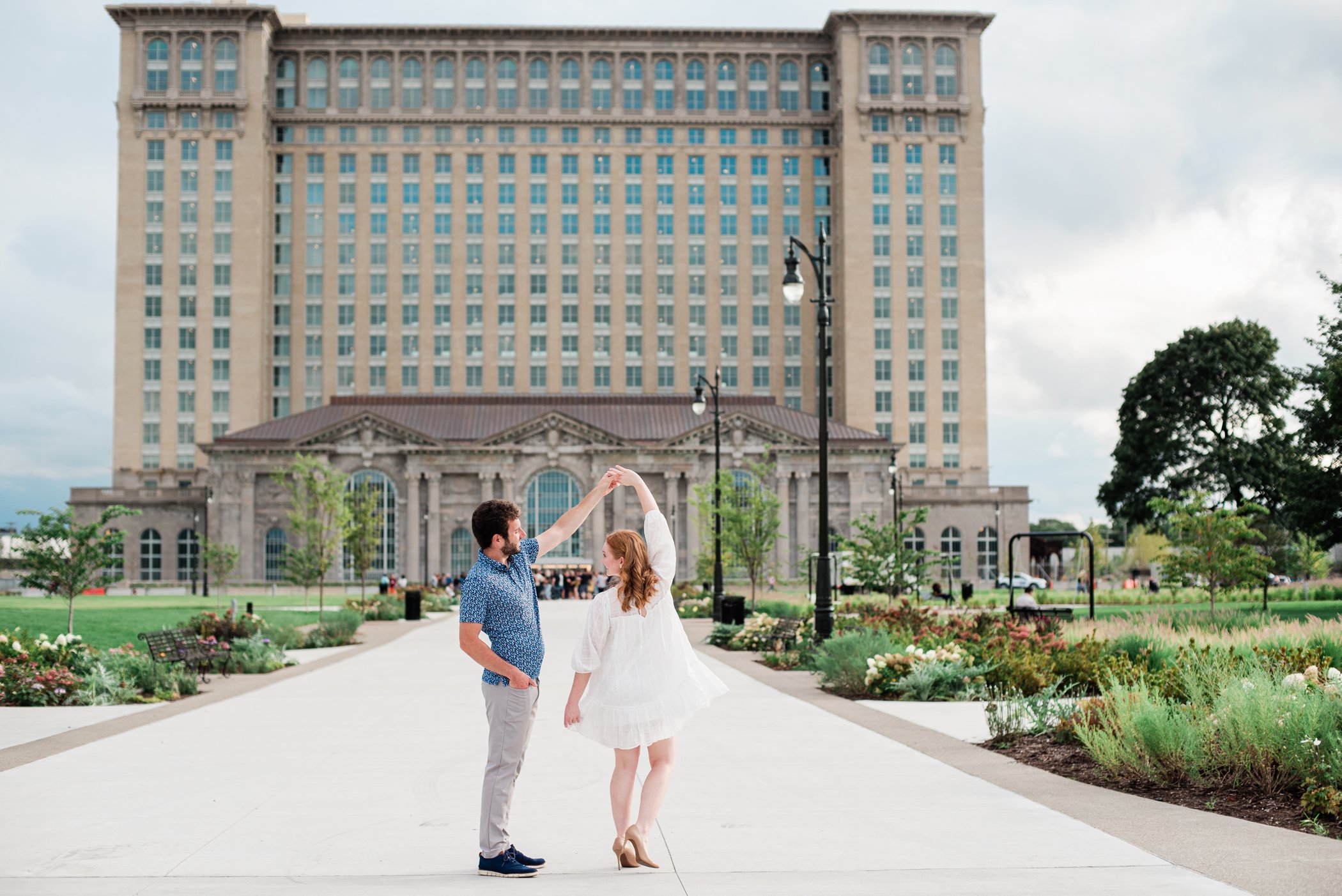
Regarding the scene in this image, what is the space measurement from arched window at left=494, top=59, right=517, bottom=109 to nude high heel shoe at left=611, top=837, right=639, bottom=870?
104655 millimetres

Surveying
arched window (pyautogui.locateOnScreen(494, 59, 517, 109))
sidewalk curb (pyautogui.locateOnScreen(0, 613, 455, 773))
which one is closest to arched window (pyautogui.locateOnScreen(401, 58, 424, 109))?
arched window (pyautogui.locateOnScreen(494, 59, 517, 109))

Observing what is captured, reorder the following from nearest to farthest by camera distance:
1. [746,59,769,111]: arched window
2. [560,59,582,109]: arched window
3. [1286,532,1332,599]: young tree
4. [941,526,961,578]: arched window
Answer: [1286,532,1332,599]: young tree < [941,526,961,578]: arched window < [560,59,582,109]: arched window < [746,59,769,111]: arched window

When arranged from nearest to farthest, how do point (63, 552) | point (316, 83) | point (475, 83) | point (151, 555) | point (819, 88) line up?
point (63, 552), point (151, 555), point (316, 83), point (475, 83), point (819, 88)

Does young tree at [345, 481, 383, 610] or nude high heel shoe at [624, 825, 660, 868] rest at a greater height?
young tree at [345, 481, 383, 610]

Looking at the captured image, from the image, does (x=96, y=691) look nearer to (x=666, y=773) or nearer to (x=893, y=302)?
(x=666, y=773)

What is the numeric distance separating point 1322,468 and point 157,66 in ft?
309

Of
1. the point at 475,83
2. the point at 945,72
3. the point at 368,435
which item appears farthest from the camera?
the point at 475,83

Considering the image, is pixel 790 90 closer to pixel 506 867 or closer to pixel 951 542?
pixel 951 542

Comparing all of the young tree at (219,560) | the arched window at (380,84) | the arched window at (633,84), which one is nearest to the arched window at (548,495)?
the young tree at (219,560)

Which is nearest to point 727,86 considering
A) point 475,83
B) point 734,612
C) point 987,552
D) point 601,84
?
point 601,84

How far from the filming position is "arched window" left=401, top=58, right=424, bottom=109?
105562 millimetres

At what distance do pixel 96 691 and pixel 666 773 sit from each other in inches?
511

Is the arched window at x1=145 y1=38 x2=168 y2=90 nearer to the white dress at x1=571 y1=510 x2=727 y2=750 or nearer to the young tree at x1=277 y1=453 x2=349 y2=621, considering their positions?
the young tree at x1=277 y1=453 x2=349 y2=621

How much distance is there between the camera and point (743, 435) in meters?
86.8
